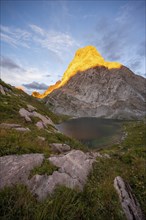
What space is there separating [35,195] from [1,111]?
14.8 meters

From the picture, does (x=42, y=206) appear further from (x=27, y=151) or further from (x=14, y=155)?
(x=27, y=151)

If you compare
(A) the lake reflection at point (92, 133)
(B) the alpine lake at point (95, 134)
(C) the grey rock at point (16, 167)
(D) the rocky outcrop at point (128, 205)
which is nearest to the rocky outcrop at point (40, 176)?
(C) the grey rock at point (16, 167)

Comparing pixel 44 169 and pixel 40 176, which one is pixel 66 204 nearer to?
pixel 40 176

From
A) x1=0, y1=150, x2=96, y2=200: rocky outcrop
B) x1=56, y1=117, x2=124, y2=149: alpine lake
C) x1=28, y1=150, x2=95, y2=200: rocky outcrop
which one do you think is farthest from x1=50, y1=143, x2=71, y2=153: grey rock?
x1=56, y1=117, x2=124, y2=149: alpine lake

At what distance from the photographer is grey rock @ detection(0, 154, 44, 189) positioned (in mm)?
4945

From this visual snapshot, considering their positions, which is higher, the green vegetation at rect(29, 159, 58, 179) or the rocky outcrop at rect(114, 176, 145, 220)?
the green vegetation at rect(29, 159, 58, 179)

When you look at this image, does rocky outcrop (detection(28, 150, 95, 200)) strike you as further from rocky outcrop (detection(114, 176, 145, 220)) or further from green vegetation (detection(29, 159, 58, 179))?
rocky outcrop (detection(114, 176, 145, 220))

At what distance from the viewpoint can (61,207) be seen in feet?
12.6

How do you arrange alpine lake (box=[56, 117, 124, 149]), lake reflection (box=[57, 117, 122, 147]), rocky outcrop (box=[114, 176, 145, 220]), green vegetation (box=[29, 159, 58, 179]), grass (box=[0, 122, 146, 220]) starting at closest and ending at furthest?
1. grass (box=[0, 122, 146, 220])
2. rocky outcrop (box=[114, 176, 145, 220])
3. green vegetation (box=[29, 159, 58, 179])
4. alpine lake (box=[56, 117, 124, 149])
5. lake reflection (box=[57, 117, 122, 147])

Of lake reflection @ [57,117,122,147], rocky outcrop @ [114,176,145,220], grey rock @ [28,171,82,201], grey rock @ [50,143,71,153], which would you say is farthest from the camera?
lake reflection @ [57,117,122,147]

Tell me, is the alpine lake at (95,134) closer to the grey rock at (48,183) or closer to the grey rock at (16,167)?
the grey rock at (16,167)

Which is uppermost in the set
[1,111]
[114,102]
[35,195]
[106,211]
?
[114,102]

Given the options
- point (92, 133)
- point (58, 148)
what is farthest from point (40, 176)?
point (92, 133)

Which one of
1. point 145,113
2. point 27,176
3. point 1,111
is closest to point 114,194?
point 27,176
